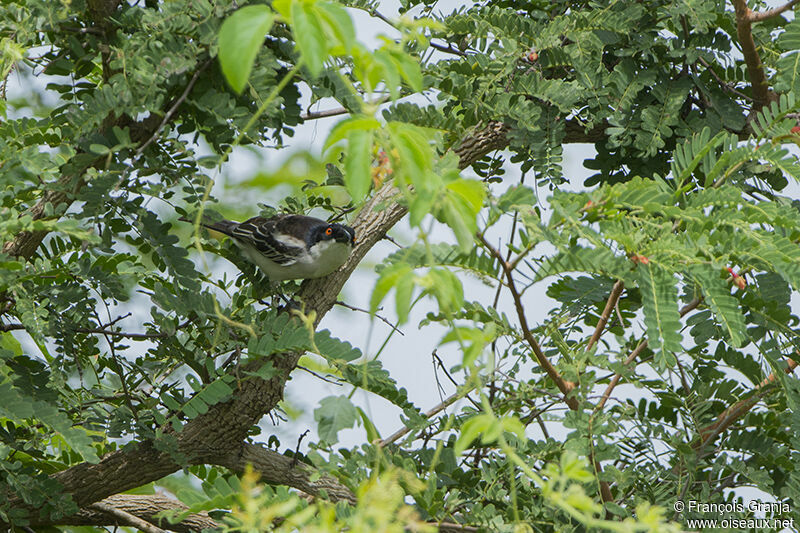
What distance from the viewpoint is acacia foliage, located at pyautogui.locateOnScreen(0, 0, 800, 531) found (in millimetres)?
1126

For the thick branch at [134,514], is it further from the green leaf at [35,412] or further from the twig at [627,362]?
the twig at [627,362]

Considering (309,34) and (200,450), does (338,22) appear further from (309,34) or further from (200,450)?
(200,450)

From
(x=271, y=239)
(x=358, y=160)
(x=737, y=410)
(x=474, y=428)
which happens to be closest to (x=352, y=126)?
(x=358, y=160)

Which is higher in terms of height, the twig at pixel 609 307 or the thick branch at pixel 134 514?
the twig at pixel 609 307

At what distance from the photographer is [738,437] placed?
1.49 meters

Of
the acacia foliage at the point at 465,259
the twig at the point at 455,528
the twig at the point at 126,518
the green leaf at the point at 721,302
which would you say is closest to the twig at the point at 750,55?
the acacia foliage at the point at 465,259

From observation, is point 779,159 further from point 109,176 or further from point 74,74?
point 74,74

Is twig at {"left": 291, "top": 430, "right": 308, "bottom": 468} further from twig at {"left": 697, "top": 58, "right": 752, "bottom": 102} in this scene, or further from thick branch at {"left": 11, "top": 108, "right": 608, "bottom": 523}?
twig at {"left": 697, "top": 58, "right": 752, "bottom": 102}

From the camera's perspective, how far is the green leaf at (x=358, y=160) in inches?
26.1

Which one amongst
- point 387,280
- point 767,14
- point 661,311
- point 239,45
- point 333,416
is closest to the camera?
point 239,45

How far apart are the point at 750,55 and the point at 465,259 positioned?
835 mm

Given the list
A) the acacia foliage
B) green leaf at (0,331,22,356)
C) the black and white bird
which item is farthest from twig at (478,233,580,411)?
green leaf at (0,331,22,356)

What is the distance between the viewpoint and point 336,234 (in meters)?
1.85

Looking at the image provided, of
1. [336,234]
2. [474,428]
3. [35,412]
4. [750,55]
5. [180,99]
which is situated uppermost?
[750,55]
